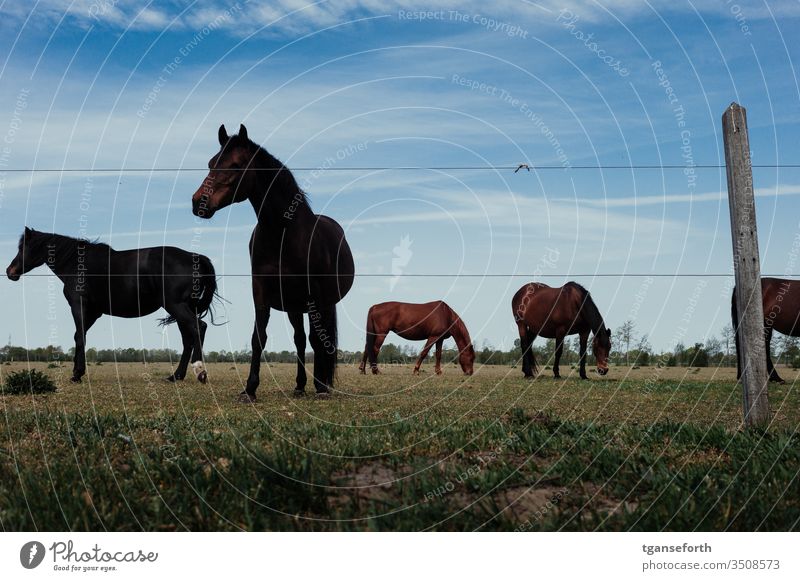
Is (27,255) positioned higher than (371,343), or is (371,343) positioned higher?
(27,255)

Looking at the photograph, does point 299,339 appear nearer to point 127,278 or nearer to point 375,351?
point 127,278

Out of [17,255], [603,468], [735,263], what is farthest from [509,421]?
[17,255]

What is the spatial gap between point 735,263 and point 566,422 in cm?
259

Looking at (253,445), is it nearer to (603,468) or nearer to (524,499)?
(524,499)

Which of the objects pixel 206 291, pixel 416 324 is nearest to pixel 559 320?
pixel 416 324

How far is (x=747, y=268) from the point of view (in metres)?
8.34

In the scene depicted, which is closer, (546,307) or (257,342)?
(257,342)

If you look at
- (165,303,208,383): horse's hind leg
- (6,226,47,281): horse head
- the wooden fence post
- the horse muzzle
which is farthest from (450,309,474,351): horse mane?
the wooden fence post

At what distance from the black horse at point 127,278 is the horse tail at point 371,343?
6446mm

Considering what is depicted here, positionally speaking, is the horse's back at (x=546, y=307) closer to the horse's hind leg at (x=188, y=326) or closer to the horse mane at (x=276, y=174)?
the horse's hind leg at (x=188, y=326)

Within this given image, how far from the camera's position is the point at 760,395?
8.34 m

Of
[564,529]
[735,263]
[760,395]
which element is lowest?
[564,529]

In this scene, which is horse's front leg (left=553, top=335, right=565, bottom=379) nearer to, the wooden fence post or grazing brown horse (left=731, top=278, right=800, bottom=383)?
grazing brown horse (left=731, top=278, right=800, bottom=383)

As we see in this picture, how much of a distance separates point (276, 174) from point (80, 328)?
23.4 ft
